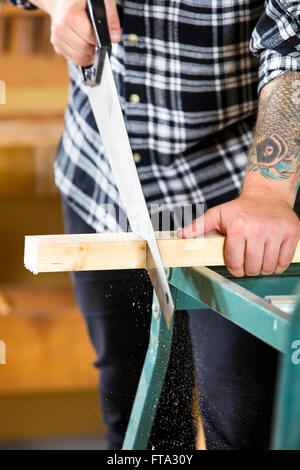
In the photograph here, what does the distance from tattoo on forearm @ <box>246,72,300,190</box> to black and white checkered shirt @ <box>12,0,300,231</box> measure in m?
0.13

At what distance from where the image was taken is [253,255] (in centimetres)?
57

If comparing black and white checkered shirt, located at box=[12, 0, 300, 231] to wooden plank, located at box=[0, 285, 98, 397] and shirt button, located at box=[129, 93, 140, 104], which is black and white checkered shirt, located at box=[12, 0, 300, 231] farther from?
wooden plank, located at box=[0, 285, 98, 397]

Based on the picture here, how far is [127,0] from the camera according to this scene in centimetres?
77

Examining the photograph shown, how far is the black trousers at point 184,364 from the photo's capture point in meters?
0.76

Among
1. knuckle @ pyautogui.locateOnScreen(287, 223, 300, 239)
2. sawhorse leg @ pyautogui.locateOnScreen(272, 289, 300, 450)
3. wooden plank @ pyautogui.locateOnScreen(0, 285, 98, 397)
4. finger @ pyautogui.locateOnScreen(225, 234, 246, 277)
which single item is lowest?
wooden plank @ pyautogui.locateOnScreen(0, 285, 98, 397)

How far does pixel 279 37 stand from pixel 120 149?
19 centimetres

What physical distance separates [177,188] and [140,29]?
191 millimetres

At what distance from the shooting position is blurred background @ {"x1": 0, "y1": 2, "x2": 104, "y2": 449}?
1440 millimetres

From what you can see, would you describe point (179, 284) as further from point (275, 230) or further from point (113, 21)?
point (113, 21)

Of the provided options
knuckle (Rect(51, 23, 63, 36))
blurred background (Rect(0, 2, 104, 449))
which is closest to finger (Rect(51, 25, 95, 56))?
knuckle (Rect(51, 23, 63, 36))

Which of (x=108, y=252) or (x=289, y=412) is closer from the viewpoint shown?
(x=289, y=412)

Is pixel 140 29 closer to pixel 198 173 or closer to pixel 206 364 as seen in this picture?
pixel 198 173

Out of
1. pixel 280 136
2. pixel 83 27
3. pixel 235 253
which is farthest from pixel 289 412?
pixel 83 27

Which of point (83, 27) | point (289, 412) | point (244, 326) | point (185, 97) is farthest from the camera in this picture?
point (185, 97)
